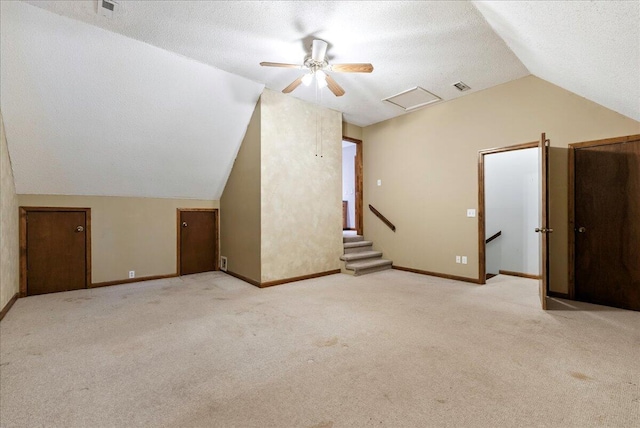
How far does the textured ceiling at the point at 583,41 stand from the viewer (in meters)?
1.83

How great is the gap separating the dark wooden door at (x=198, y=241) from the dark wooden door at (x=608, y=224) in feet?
18.4

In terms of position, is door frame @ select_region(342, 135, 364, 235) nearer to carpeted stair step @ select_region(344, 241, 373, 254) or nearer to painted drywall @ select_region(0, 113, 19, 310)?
carpeted stair step @ select_region(344, 241, 373, 254)

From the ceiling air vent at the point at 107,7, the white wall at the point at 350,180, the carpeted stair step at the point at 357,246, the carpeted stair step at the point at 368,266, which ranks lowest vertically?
the carpeted stair step at the point at 368,266

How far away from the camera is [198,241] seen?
5.23 meters

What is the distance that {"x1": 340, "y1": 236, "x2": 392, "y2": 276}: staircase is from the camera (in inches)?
197

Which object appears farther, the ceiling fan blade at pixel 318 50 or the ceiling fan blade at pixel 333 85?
the ceiling fan blade at pixel 333 85

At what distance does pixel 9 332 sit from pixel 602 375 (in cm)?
481

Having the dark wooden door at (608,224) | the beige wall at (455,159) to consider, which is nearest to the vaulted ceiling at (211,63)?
the beige wall at (455,159)

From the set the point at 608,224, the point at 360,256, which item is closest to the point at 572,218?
the point at 608,224

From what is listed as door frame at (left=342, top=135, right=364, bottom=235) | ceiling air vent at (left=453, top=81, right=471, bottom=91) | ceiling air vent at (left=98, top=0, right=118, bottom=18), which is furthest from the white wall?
ceiling air vent at (left=98, top=0, right=118, bottom=18)

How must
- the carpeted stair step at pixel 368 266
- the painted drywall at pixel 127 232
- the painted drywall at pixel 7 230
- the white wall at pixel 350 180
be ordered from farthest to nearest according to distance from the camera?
the white wall at pixel 350 180 < the carpeted stair step at pixel 368 266 < the painted drywall at pixel 127 232 < the painted drywall at pixel 7 230

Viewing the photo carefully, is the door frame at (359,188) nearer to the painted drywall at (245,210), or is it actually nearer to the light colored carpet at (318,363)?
the painted drywall at (245,210)

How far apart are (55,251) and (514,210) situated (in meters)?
7.50

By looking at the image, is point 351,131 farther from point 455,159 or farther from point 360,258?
point 360,258
